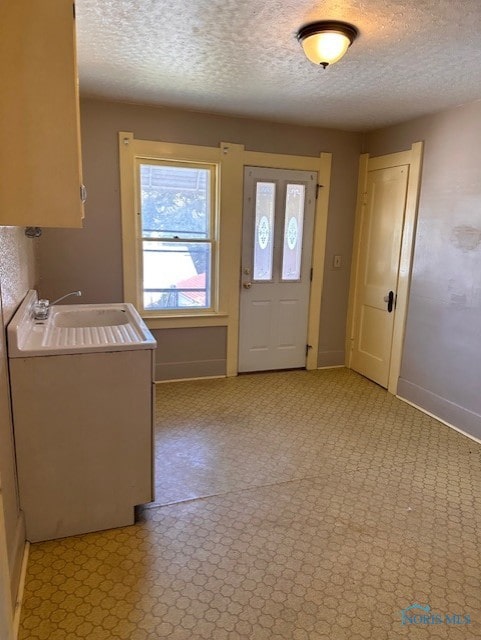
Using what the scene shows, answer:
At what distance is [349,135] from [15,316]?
141 inches

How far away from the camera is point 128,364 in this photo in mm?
2006

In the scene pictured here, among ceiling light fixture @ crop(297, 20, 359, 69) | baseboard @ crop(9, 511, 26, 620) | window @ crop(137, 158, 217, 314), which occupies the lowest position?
baseboard @ crop(9, 511, 26, 620)

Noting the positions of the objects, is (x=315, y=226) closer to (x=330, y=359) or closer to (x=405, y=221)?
(x=405, y=221)

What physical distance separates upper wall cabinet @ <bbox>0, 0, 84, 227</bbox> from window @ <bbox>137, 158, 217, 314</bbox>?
84.1 inches

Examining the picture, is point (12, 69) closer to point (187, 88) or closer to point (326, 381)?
point (187, 88)

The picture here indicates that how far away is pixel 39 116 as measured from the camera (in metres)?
1.53

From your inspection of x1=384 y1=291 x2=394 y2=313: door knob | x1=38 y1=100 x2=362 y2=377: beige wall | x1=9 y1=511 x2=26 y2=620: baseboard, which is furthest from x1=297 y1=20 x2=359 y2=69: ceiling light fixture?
x1=9 y1=511 x2=26 y2=620: baseboard

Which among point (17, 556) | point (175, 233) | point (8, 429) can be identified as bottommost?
point (17, 556)

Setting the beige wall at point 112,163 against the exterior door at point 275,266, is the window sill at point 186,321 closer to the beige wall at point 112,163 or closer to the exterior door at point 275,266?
the beige wall at point 112,163

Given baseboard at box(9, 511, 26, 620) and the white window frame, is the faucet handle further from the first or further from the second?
the white window frame

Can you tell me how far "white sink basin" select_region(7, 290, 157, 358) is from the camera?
1847 mm

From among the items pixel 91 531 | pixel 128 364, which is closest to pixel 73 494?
pixel 91 531

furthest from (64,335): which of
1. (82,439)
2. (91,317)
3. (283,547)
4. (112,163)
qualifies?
(112,163)

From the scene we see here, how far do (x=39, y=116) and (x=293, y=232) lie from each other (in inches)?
117
